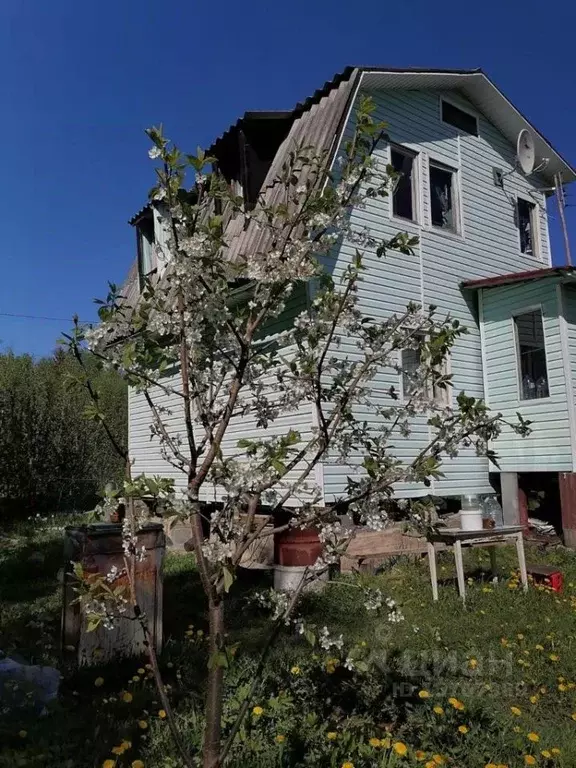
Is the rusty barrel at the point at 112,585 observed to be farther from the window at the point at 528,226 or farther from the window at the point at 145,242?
the window at the point at 528,226

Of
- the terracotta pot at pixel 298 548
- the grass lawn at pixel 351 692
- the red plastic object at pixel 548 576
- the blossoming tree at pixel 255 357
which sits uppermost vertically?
the blossoming tree at pixel 255 357

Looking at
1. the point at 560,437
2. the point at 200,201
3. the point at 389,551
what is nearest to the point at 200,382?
the point at 200,201

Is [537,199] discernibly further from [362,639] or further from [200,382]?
[200,382]

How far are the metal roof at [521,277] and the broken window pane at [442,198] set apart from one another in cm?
121

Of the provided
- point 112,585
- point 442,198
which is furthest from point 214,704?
point 442,198

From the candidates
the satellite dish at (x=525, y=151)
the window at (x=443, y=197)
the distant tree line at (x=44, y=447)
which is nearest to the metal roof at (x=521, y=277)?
the window at (x=443, y=197)

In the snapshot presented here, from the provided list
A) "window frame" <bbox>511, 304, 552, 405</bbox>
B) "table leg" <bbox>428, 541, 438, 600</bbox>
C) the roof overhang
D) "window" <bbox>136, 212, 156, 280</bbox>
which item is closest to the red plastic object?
"table leg" <bbox>428, 541, 438, 600</bbox>

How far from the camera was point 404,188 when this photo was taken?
11055 mm

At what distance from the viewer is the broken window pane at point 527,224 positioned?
13.2 meters

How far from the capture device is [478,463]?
36.2 feet

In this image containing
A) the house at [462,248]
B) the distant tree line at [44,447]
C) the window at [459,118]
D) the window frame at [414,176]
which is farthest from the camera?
the distant tree line at [44,447]

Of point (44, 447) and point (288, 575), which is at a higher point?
point (44, 447)

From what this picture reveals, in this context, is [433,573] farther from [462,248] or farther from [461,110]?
[461,110]

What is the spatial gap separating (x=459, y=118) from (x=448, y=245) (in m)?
2.82
